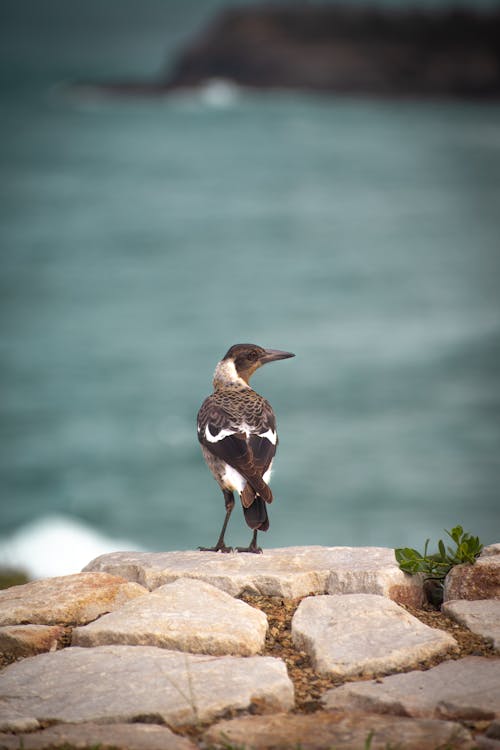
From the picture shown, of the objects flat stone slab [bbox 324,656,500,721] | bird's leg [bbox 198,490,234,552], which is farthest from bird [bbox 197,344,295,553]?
flat stone slab [bbox 324,656,500,721]

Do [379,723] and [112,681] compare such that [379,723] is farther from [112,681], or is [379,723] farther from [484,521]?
[484,521]

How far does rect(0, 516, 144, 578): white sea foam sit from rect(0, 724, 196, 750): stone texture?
9.50 m

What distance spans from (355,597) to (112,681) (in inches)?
59.3

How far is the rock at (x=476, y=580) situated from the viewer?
5809 millimetres

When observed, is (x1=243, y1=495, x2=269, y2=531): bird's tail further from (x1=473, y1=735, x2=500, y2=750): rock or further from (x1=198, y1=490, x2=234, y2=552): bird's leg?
(x1=473, y1=735, x2=500, y2=750): rock

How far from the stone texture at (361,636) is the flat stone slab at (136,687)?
288 mm

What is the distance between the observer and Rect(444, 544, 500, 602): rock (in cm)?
581

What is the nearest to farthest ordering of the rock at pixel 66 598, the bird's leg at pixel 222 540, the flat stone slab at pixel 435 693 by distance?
the flat stone slab at pixel 435 693, the rock at pixel 66 598, the bird's leg at pixel 222 540

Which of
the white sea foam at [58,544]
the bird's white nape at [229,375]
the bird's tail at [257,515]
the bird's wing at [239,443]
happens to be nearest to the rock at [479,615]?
the bird's tail at [257,515]

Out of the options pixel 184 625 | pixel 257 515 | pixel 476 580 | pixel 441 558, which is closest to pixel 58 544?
pixel 257 515

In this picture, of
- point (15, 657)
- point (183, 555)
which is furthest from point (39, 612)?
point (183, 555)

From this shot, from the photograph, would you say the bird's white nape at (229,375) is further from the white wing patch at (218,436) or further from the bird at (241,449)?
the white wing patch at (218,436)

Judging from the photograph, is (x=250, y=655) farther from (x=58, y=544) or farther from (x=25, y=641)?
(x=58, y=544)

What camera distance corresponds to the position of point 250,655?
16.8 ft
